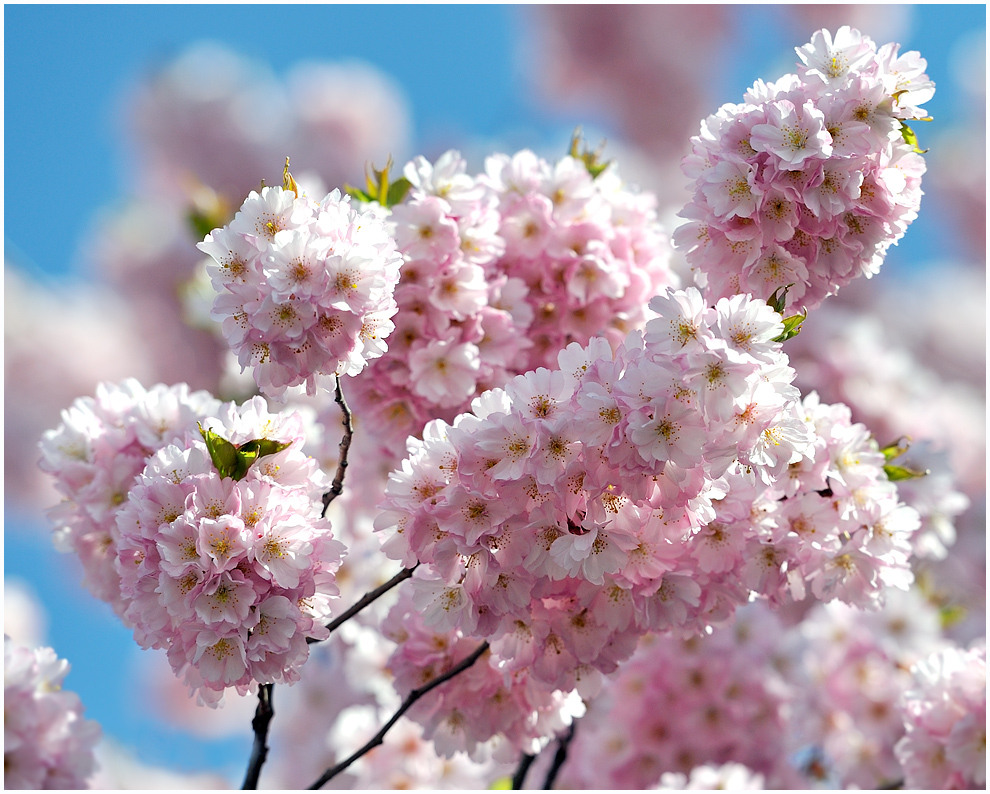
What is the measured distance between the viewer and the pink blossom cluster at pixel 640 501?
1075 millimetres

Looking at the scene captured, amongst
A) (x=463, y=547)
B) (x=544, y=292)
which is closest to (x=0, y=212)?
(x=544, y=292)

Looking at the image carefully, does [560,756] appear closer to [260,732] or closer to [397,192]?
[260,732]

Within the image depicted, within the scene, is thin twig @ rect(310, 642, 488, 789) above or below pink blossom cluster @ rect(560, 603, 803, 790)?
below

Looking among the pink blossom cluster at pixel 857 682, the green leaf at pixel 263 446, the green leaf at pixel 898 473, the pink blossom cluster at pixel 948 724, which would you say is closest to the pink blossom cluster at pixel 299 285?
the green leaf at pixel 263 446

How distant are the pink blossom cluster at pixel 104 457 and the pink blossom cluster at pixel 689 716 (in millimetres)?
1238

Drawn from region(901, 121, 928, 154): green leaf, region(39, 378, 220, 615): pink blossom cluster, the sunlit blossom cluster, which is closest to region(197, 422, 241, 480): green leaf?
region(39, 378, 220, 615): pink blossom cluster

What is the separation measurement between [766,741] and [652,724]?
0.30m

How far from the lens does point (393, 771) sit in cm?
202

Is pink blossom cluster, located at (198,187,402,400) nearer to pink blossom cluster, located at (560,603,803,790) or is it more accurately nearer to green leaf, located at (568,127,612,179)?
green leaf, located at (568,127,612,179)

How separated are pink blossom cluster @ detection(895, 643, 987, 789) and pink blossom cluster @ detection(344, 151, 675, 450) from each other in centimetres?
89

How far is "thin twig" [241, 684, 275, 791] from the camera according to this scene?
135 centimetres

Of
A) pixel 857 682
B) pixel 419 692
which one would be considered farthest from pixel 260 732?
pixel 857 682

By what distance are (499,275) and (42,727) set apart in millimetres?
1120

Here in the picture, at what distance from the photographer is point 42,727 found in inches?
61.7
